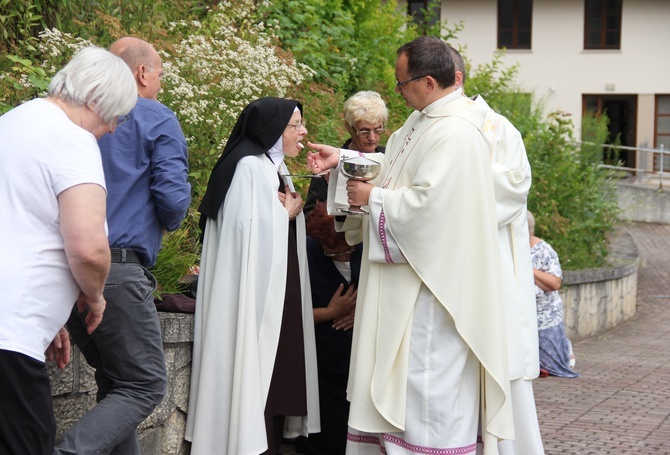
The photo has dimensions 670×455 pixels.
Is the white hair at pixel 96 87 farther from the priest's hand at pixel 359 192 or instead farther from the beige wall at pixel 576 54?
the beige wall at pixel 576 54

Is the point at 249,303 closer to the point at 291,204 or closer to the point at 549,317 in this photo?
the point at 291,204

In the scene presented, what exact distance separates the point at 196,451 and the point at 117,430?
3.09 feet

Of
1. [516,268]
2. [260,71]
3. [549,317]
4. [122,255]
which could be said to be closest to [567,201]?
[549,317]

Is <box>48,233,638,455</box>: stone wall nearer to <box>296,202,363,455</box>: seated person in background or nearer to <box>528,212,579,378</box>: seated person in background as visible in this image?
<box>296,202,363,455</box>: seated person in background

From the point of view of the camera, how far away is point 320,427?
5758 mm

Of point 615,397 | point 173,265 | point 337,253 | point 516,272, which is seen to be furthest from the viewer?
point 615,397

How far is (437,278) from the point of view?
15.5 feet

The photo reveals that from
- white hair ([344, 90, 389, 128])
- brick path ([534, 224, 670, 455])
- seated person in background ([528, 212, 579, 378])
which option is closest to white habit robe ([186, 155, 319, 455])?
white hair ([344, 90, 389, 128])

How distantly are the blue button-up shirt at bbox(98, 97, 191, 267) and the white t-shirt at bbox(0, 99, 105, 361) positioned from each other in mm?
937

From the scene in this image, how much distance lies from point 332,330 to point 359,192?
1363mm

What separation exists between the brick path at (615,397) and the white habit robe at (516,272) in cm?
104

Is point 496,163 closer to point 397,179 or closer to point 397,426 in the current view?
point 397,179

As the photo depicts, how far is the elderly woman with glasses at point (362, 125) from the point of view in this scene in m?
6.11

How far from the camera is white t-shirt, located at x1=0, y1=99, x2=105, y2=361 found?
3424 mm
